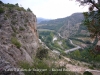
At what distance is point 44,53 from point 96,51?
22.3m

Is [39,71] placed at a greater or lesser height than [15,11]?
lesser

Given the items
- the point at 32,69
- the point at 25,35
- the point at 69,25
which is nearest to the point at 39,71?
the point at 32,69

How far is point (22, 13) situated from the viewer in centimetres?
2923

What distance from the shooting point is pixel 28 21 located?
29891 mm

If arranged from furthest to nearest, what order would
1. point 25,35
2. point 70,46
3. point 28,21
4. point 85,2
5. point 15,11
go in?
point 70,46 → point 28,21 → point 15,11 → point 25,35 → point 85,2

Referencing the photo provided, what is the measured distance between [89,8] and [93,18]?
679 millimetres

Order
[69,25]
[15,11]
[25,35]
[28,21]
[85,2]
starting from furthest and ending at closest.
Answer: [69,25] < [28,21] < [15,11] < [25,35] < [85,2]

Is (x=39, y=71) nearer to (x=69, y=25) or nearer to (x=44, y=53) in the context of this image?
(x=44, y=53)

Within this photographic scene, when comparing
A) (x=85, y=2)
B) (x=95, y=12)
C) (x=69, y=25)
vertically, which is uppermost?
(x=85, y=2)

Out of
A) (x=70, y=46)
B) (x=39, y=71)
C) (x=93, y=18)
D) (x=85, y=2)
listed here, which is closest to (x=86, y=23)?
(x=93, y=18)

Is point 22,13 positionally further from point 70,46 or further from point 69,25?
point 69,25

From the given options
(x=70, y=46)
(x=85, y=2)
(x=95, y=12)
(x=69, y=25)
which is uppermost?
(x=85, y=2)

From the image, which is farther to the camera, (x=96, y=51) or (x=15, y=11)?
(x=15, y=11)

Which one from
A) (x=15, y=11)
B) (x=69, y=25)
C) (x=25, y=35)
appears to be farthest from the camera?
(x=69, y=25)
